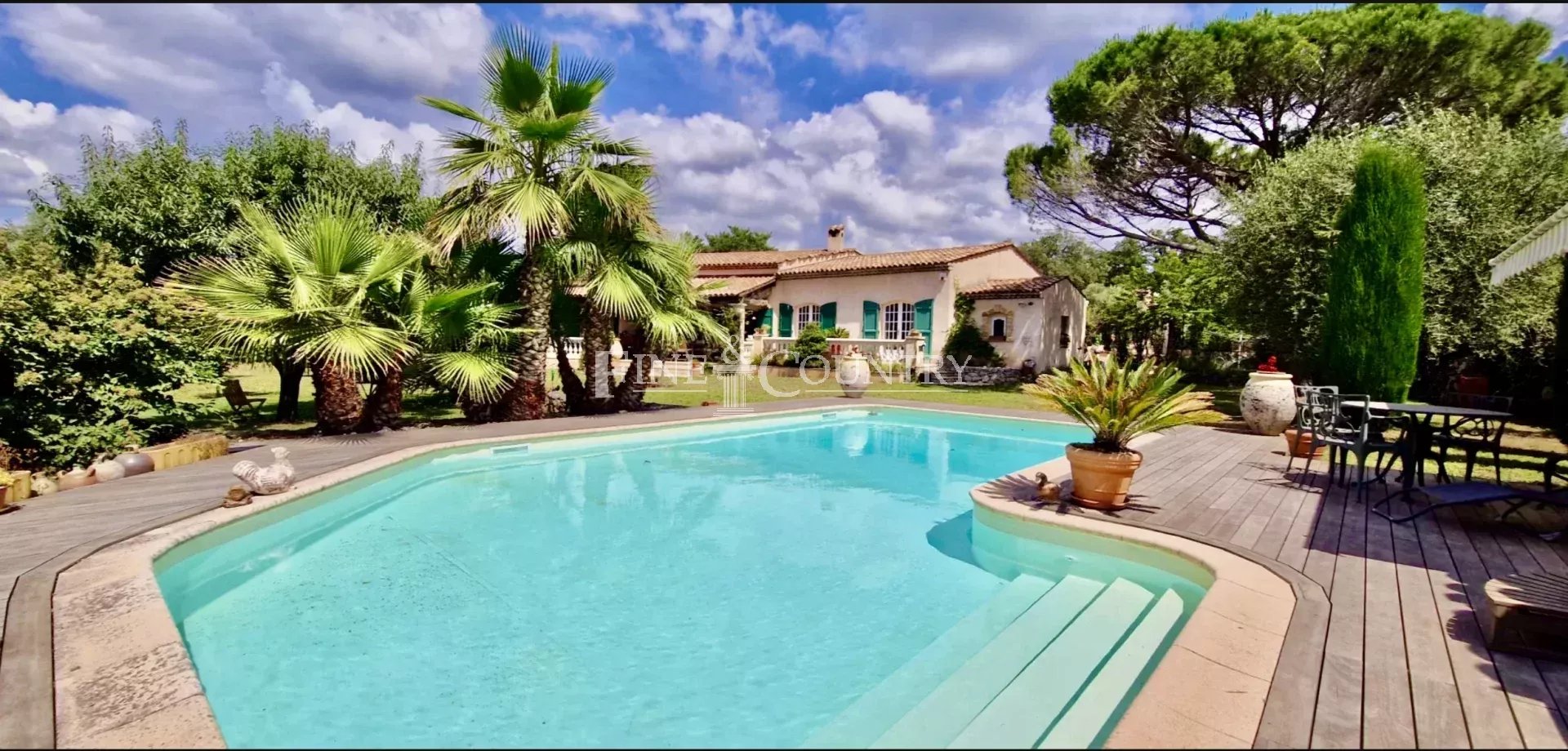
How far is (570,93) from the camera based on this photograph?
417 inches

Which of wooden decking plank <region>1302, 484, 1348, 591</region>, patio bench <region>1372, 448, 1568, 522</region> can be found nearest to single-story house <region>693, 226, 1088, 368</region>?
wooden decking plank <region>1302, 484, 1348, 591</region>

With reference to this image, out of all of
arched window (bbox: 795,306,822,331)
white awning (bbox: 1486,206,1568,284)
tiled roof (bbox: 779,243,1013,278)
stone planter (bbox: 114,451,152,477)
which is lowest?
stone planter (bbox: 114,451,152,477)

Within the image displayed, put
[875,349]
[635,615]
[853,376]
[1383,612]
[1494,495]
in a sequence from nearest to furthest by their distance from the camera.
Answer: [1383,612] → [635,615] → [1494,495] → [853,376] → [875,349]

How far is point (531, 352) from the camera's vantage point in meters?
11.1

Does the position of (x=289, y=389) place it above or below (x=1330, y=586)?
above

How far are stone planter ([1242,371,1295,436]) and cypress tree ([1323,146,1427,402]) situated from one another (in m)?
1.54

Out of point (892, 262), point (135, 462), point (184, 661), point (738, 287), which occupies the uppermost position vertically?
point (892, 262)

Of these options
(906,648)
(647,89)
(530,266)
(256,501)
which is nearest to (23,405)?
(256,501)

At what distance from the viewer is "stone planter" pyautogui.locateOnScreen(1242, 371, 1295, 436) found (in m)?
10.2

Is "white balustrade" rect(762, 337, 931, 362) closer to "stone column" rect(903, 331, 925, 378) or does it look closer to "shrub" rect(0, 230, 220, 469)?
"stone column" rect(903, 331, 925, 378)

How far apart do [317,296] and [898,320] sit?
18.4 meters

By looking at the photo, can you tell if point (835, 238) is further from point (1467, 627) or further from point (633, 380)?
point (1467, 627)


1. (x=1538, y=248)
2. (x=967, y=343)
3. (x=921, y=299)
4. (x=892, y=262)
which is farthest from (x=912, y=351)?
(x=1538, y=248)

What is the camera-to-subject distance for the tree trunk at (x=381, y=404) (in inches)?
389
